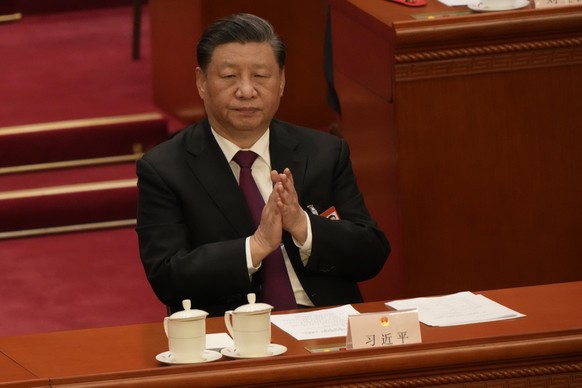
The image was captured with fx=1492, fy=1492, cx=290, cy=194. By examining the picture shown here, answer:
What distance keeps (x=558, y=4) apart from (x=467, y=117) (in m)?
0.44

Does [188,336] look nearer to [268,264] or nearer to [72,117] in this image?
[268,264]

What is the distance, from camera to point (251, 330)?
295 centimetres

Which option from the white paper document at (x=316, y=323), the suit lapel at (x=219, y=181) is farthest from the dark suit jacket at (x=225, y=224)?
the white paper document at (x=316, y=323)

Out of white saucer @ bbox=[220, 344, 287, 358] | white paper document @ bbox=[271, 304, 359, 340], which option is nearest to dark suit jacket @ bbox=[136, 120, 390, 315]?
white paper document @ bbox=[271, 304, 359, 340]

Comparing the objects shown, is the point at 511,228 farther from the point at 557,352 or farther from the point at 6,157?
the point at 6,157

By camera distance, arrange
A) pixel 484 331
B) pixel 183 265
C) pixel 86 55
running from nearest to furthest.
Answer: pixel 484 331 → pixel 183 265 → pixel 86 55

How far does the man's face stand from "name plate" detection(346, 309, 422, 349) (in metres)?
0.81

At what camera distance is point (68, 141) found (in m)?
6.36

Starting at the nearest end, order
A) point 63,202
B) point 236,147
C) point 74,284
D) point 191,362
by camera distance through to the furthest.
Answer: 1. point 191,362
2. point 236,147
3. point 74,284
4. point 63,202

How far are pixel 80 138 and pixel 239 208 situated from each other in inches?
111

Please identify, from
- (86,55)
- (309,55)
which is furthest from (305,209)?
(86,55)

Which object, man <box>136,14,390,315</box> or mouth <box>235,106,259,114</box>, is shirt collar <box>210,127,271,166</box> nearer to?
man <box>136,14,390,315</box>

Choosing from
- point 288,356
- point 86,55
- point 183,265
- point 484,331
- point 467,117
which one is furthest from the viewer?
point 86,55

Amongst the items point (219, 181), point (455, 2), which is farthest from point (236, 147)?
point (455, 2)
